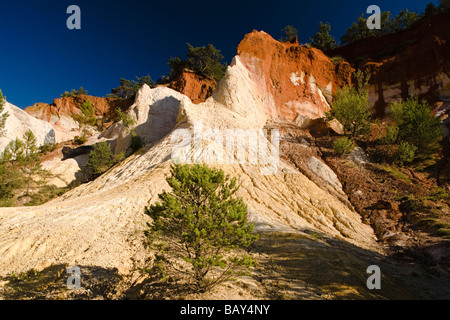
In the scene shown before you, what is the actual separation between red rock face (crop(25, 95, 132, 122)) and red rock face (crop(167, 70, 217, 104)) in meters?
16.8

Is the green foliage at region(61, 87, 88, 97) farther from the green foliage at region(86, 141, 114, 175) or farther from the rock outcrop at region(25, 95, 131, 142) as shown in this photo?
the green foliage at region(86, 141, 114, 175)

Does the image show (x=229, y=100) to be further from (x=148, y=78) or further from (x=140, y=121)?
(x=148, y=78)

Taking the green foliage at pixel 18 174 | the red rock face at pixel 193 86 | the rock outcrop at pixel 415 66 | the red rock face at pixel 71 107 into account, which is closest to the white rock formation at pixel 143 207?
the green foliage at pixel 18 174

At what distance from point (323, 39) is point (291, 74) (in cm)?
1980

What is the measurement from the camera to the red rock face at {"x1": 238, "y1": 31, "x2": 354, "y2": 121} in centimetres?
3116

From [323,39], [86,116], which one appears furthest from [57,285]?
[323,39]

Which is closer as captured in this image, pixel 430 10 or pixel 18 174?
pixel 18 174

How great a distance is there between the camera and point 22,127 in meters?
34.5

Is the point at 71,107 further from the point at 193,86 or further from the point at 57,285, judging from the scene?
the point at 57,285

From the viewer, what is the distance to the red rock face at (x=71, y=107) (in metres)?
47.3

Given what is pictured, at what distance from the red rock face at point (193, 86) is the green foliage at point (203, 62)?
1.89 m

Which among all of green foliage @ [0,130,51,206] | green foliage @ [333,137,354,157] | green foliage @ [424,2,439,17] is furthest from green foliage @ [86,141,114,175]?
green foliage @ [424,2,439,17]

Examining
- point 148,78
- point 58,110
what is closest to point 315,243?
point 148,78

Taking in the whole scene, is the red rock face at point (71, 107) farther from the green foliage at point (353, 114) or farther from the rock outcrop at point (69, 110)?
the green foliage at point (353, 114)
